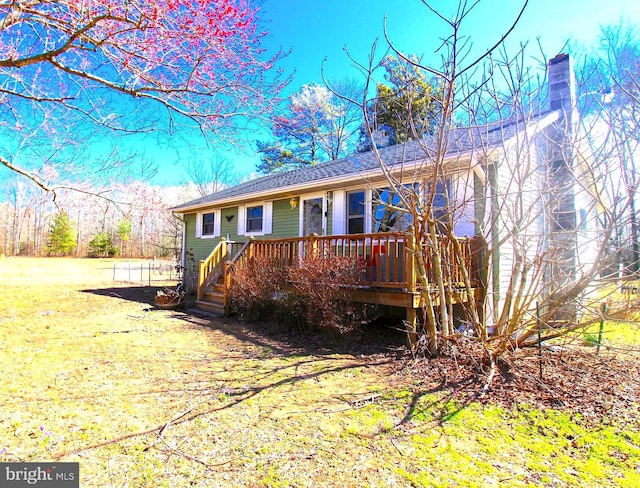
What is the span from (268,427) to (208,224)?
11047mm

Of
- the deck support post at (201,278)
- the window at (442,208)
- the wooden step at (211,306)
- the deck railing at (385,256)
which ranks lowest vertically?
the wooden step at (211,306)

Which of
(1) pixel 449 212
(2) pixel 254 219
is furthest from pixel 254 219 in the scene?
(1) pixel 449 212

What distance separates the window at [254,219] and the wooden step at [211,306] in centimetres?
309

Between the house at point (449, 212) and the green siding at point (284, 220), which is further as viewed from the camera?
the green siding at point (284, 220)

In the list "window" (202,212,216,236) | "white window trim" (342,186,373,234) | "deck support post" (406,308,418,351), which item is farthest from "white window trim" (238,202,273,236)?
"deck support post" (406,308,418,351)

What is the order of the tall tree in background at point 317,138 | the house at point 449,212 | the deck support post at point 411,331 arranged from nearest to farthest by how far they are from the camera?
the house at point 449,212 < the deck support post at point 411,331 < the tall tree in background at point 317,138

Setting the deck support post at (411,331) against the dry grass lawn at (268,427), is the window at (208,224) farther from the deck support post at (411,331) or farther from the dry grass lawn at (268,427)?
the deck support post at (411,331)

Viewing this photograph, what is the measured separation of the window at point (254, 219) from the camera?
11133 millimetres

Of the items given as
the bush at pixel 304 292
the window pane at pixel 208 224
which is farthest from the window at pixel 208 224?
the bush at pixel 304 292

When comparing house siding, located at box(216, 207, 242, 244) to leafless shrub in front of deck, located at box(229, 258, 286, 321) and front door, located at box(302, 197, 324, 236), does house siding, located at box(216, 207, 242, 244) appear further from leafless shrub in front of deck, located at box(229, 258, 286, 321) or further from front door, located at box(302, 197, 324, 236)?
leafless shrub in front of deck, located at box(229, 258, 286, 321)

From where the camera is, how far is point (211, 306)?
8.48 m

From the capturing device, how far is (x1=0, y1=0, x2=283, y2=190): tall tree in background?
4414mm

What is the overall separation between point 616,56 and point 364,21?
12.1ft

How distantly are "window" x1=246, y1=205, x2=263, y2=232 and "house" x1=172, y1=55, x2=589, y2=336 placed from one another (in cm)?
4
